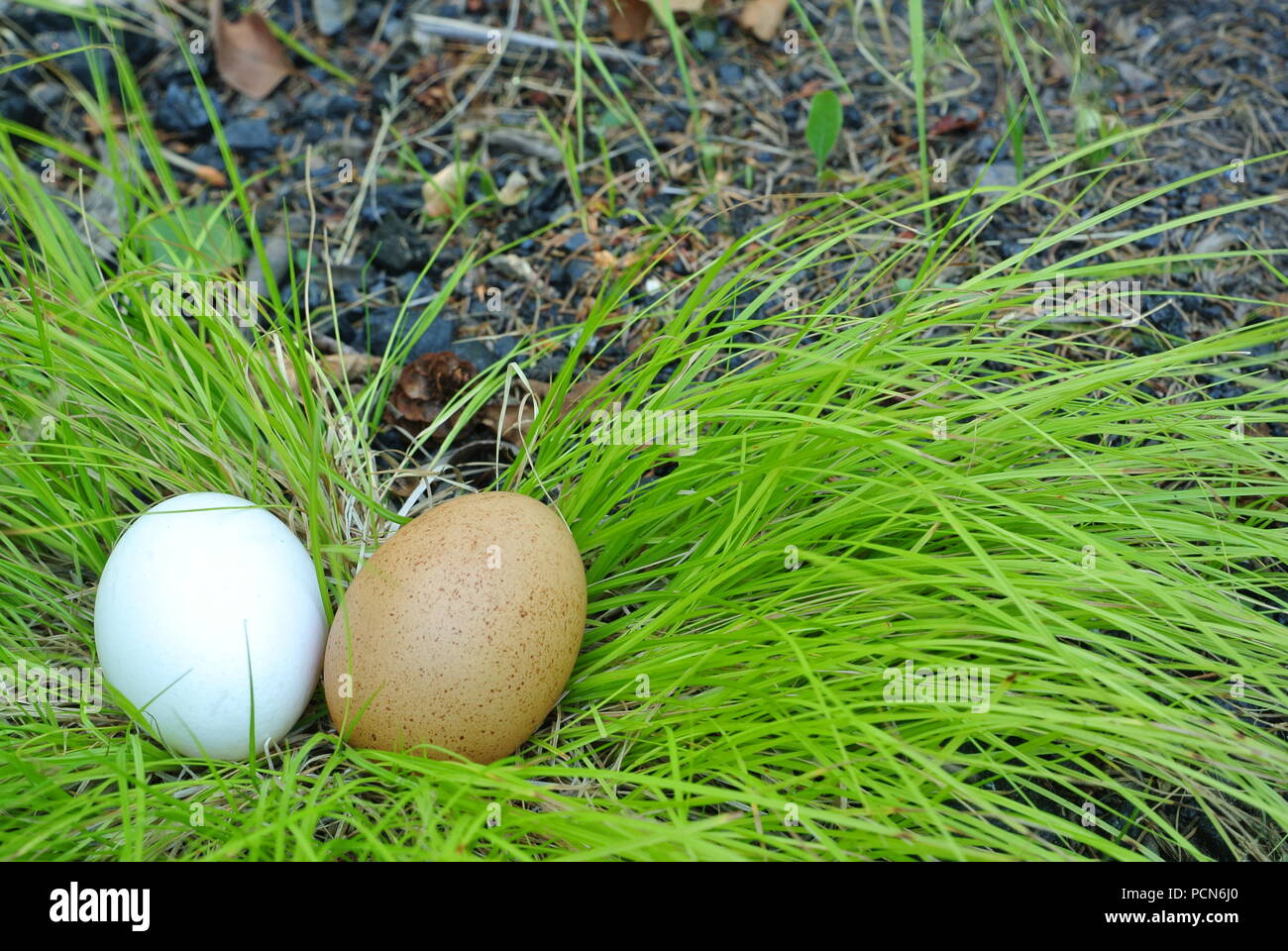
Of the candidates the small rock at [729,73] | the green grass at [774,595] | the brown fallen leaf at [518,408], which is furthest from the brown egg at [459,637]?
the small rock at [729,73]

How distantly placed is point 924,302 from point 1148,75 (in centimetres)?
166

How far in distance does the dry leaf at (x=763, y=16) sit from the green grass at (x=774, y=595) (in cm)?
148

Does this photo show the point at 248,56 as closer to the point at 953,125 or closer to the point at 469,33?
the point at 469,33

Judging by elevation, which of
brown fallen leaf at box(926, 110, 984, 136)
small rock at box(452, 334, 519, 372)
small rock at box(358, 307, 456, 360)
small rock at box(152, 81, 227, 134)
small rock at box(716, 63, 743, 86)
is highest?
small rock at box(716, 63, 743, 86)

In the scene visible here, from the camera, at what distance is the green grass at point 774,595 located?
1.45 meters

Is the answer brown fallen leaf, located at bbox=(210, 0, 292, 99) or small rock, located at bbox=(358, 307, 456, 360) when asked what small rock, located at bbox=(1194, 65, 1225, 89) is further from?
brown fallen leaf, located at bbox=(210, 0, 292, 99)

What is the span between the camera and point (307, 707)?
1822 mm

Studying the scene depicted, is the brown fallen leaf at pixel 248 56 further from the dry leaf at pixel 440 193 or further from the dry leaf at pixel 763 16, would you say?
the dry leaf at pixel 763 16

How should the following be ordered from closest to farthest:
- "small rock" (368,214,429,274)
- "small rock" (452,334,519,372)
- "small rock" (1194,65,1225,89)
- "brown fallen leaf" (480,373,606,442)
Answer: "brown fallen leaf" (480,373,606,442), "small rock" (452,334,519,372), "small rock" (368,214,429,274), "small rock" (1194,65,1225,89)

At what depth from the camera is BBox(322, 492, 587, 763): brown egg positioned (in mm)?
1555

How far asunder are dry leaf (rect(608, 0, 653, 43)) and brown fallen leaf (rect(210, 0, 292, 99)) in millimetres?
1036

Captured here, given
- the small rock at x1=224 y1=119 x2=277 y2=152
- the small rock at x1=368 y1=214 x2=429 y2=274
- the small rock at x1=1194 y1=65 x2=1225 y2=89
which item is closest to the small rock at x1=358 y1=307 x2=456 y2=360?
the small rock at x1=368 y1=214 x2=429 y2=274

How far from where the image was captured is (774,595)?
1694mm
